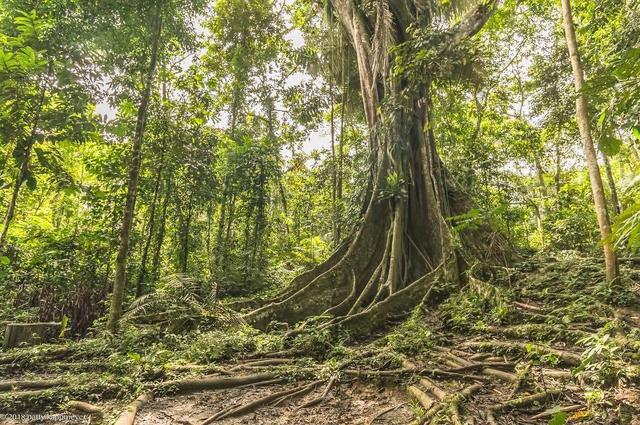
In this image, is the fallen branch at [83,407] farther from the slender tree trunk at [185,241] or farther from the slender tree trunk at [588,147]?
the slender tree trunk at [185,241]

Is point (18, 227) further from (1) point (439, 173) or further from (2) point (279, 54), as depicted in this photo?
(1) point (439, 173)

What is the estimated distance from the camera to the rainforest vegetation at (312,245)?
2848mm

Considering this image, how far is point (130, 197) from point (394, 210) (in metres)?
4.15

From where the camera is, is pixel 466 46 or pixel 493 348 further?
pixel 466 46

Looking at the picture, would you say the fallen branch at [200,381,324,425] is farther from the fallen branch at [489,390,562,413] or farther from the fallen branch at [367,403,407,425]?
the fallen branch at [489,390,562,413]

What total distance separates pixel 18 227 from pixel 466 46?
29.2 ft

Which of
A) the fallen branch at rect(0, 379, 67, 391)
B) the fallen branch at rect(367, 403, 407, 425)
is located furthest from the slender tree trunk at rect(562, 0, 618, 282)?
the fallen branch at rect(0, 379, 67, 391)

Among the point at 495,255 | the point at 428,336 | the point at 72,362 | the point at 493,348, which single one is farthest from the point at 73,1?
the point at 495,255

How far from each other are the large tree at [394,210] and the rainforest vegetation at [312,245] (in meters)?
0.04

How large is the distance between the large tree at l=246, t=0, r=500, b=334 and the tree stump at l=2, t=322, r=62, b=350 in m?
2.53

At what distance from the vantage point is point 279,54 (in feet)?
37.5

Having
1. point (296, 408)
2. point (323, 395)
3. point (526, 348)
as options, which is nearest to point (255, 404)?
point (296, 408)

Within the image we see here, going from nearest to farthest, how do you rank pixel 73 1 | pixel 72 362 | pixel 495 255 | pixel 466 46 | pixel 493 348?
pixel 493 348 < pixel 72 362 < pixel 466 46 < pixel 73 1 < pixel 495 255

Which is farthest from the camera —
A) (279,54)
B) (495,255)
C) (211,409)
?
(279,54)
